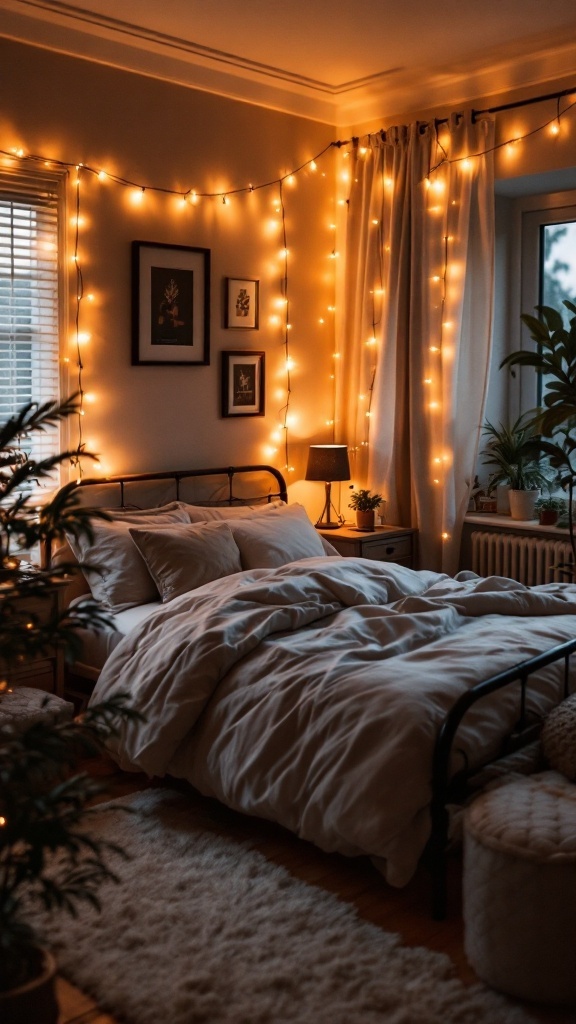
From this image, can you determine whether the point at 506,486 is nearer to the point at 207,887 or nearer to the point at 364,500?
the point at 364,500

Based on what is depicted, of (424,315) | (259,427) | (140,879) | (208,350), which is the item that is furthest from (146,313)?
(140,879)

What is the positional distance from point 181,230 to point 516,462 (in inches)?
79.9

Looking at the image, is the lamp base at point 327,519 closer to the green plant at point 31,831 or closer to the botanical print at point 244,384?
the botanical print at point 244,384

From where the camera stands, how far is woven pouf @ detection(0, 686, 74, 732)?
11.4 feet

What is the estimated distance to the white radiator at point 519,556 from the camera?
4945 millimetres

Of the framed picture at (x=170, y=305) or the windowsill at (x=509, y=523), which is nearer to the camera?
the framed picture at (x=170, y=305)

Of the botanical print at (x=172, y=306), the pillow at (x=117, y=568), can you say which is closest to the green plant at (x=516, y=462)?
the botanical print at (x=172, y=306)

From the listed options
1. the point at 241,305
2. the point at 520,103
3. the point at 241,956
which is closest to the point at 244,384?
the point at 241,305

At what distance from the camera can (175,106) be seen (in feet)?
15.9

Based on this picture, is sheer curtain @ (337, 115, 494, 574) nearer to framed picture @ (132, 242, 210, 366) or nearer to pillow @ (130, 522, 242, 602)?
framed picture @ (132, 242, 210, 366)

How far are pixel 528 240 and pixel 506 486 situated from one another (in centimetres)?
129

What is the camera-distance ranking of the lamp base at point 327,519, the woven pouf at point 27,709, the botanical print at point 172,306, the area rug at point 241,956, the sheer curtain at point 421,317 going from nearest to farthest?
1. the area rug at point 241,956
2. the woven pouf at point 27,709
3. the botanical print at point 172,306
4. the sheer curtain at point 421,317
5. the lamp base at point 327,519

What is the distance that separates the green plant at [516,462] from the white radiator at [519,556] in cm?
28

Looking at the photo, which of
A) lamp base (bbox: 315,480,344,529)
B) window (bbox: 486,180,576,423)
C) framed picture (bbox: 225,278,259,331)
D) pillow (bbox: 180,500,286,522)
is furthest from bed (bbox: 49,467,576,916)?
window (bbox: 486,180,576,423)
